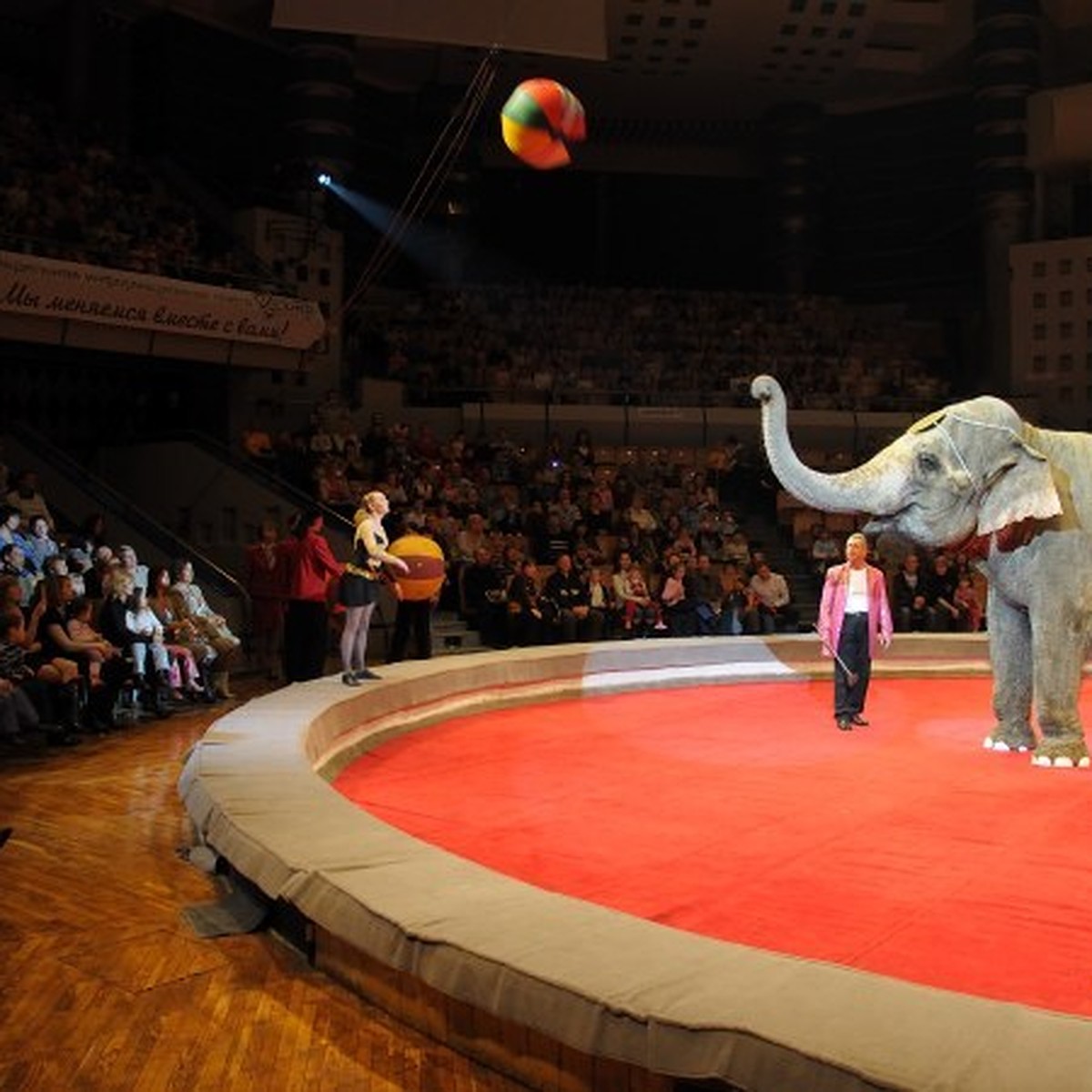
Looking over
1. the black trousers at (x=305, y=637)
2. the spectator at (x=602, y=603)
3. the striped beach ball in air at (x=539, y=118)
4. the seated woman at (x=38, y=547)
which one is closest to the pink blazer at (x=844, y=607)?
the black trousers at (x=305, y=637)

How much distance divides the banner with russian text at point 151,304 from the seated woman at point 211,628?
6690 mm

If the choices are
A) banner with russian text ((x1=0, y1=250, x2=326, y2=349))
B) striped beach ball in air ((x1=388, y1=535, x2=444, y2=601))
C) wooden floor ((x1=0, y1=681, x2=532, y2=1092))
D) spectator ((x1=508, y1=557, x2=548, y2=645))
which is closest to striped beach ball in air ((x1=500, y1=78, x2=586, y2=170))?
striped beach ball in air ((x1=388, y1=535, x2=444, y2=601))

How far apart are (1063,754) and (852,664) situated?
1.78m

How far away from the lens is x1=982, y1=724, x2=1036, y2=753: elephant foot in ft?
23.2

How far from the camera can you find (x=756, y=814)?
570 centimetres

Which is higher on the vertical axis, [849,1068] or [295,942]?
[849,1068]

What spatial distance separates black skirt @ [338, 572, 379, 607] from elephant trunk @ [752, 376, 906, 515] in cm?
299

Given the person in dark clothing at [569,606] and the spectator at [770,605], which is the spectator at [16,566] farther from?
the spectator at [770,605]

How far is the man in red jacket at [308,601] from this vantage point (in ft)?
31.9

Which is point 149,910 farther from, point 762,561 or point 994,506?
point 762,561

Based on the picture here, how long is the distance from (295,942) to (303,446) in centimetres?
1388

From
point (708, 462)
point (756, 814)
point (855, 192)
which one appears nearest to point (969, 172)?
point (855, 192)

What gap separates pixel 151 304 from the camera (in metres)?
17.1

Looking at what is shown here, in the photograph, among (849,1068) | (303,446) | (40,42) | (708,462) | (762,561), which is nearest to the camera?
(849,1068)
